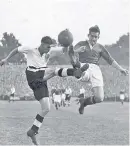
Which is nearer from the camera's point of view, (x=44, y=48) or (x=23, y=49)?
(x=44, y=48)

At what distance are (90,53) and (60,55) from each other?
0.59 m

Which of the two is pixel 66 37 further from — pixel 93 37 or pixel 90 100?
pixel 90 100

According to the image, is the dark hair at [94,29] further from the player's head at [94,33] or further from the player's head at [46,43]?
the player's head at [46,43]

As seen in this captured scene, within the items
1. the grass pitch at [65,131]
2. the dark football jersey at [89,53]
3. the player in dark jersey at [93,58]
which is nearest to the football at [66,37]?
the player in dark jersey at [93,58]

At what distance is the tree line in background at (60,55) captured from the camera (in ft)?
29.7

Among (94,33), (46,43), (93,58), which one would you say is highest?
(94,33)

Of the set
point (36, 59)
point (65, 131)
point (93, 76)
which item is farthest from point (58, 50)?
point (65, 131)

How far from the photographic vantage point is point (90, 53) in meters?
8.93

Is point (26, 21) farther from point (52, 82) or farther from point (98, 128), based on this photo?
point (98, 128)

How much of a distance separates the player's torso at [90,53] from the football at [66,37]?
0.72 m

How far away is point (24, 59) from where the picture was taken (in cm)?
940

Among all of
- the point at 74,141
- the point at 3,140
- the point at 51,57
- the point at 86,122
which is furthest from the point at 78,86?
the point at 86,122

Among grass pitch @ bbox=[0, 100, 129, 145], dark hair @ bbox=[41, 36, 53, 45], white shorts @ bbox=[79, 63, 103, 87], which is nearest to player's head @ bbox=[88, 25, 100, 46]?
white shorts @ bbox=[79, 63, 103, 87]

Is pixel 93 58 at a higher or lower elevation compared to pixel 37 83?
higher
